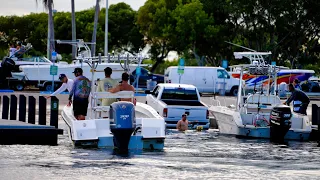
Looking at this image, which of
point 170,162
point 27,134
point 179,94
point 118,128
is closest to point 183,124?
point 179,94

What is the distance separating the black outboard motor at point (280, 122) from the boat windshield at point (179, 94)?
19.1 ft

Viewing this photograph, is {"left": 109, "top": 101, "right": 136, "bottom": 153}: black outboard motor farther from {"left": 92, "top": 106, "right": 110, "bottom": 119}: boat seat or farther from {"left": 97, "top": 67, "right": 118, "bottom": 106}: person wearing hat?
{"left": 97, "top": 67, "right": 118, "bottom": 106}: person wearing hat

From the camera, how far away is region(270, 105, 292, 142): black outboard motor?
26.5m

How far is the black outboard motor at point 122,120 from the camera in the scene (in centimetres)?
2080

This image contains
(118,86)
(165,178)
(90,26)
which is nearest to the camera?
(165,178)

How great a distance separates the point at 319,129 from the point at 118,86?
9.72 meters

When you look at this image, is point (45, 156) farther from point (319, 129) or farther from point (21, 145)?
point (319, 129)

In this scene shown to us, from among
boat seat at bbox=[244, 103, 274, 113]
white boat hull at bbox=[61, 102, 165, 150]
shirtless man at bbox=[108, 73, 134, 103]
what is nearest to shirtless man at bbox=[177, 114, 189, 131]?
boat seat at bbox=[244, 103, 274, 113]

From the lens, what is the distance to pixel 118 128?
2088cm

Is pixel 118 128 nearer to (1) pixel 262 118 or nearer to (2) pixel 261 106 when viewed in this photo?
(1) pixel 262 118

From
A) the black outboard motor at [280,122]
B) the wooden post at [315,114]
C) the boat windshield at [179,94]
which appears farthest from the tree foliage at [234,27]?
the black outboard motor at [280,122]

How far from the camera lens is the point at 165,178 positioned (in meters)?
18.0

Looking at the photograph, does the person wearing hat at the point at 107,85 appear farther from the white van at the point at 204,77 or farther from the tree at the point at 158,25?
the tree at the point at 158,25

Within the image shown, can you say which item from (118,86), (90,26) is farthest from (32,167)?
(90,26)
